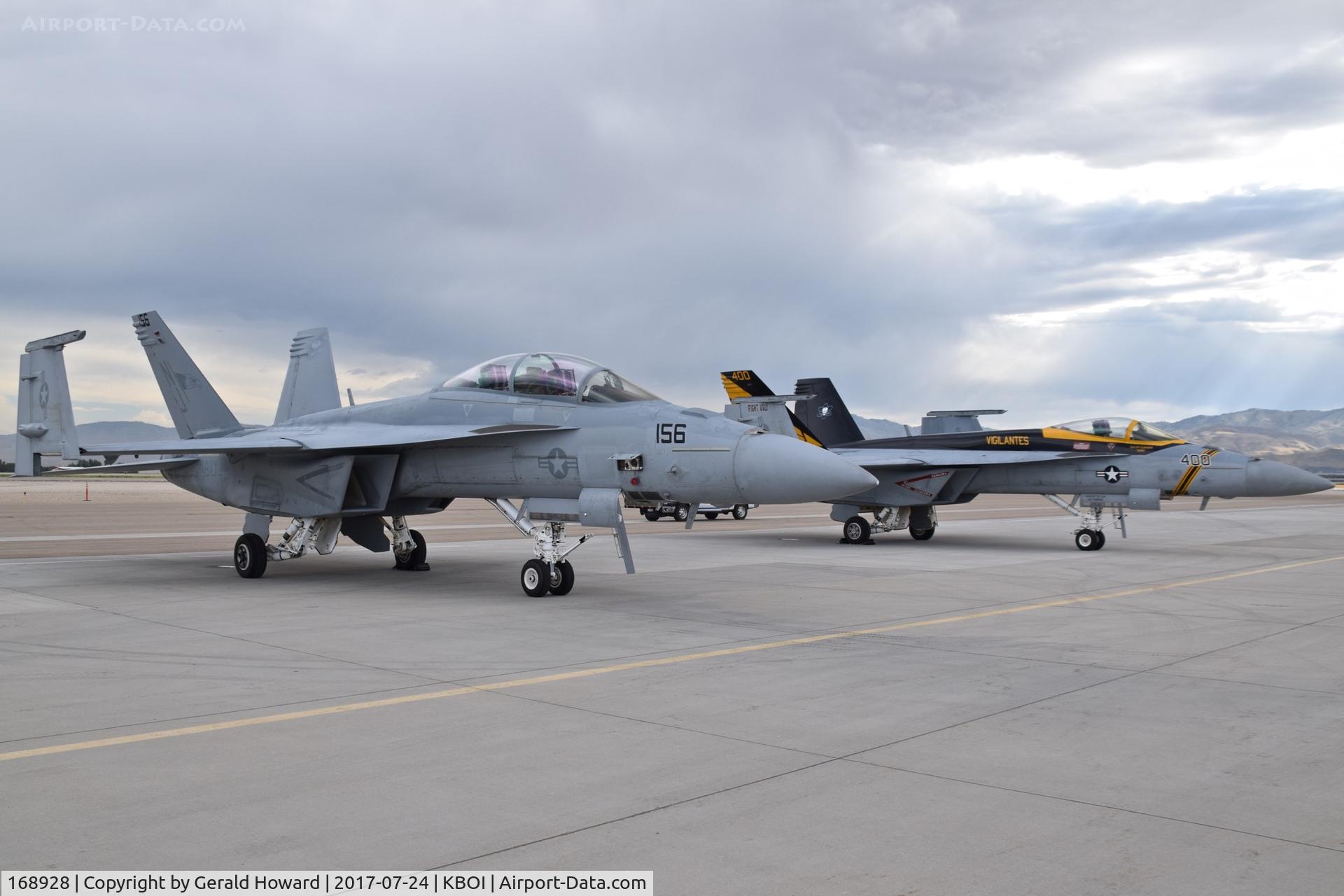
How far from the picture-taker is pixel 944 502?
2167 cm

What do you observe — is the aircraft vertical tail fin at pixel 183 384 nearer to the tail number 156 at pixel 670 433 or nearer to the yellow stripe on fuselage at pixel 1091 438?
the tail number 156 at pixel 670 433

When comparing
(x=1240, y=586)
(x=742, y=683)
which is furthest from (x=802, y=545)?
(x=742, y=683)

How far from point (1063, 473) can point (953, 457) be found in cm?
216

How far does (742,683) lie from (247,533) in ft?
31.0

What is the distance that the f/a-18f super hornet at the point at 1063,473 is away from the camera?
18922 mm

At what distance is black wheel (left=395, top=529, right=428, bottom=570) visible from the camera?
14.8 meters

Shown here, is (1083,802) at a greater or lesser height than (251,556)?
lesser

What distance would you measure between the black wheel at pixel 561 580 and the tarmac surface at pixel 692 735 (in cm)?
29

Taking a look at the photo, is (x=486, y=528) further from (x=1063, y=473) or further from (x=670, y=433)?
(x=670, y=433)

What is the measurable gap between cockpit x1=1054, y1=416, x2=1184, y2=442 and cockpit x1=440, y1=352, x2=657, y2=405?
467 inches

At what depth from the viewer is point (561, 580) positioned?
38.0 ft

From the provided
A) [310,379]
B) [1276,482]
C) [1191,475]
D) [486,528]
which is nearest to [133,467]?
[310,379]

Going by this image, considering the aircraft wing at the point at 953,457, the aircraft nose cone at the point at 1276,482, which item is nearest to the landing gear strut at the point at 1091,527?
the aircraft wing at the point at 953,457

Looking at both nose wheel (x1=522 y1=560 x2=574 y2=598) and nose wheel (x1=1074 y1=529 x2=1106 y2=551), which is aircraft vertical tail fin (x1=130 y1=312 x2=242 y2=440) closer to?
nose wheel (x1=522 y1=560 x2=574 y2=598)
